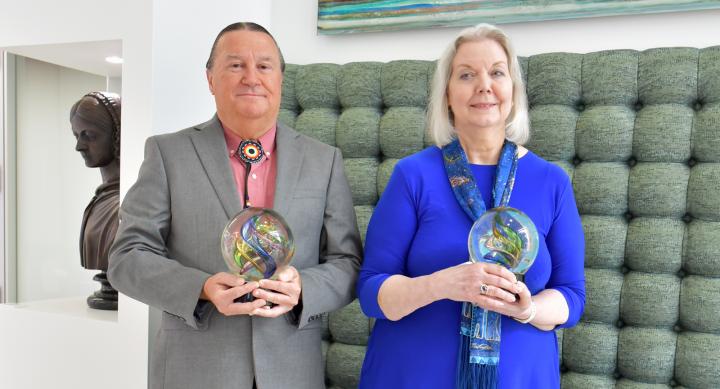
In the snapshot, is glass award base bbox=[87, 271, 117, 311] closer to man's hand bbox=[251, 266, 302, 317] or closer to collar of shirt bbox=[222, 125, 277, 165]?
collar of shirt bbox=[222, 125, 277, 165]

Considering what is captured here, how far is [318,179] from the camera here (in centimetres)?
149

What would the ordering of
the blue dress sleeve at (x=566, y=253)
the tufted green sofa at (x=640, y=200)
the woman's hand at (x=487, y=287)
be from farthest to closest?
the tufted green sofa at (x=640, y=200) < the blue dress sleeve at (x=566, y=253) < the woman's hand at (x=487, y=287)

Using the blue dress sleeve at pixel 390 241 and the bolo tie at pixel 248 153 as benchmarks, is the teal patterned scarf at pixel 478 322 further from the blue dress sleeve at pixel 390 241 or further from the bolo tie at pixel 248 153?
the bolo tie at pixel 248 153

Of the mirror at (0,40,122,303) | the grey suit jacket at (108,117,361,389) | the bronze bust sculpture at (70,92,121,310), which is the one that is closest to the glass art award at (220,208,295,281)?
the grey suit jacket at (108,117,361,389)

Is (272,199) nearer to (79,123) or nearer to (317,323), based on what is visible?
(317,323)

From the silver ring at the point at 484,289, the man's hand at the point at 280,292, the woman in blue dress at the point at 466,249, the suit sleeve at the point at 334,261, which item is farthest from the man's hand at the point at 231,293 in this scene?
the silver ring at the point at 484,289

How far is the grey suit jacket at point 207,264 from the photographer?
4.47ft

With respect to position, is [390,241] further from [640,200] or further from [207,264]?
[640,200]

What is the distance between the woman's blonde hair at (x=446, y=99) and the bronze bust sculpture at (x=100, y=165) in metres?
1.17

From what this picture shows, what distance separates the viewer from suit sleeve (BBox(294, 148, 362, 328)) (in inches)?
53.9

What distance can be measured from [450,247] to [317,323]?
357 millimetres

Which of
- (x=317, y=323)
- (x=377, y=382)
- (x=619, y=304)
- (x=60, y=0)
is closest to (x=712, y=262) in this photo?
(x=619, y=304)

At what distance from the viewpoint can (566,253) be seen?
1.44m

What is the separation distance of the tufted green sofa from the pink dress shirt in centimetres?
87
